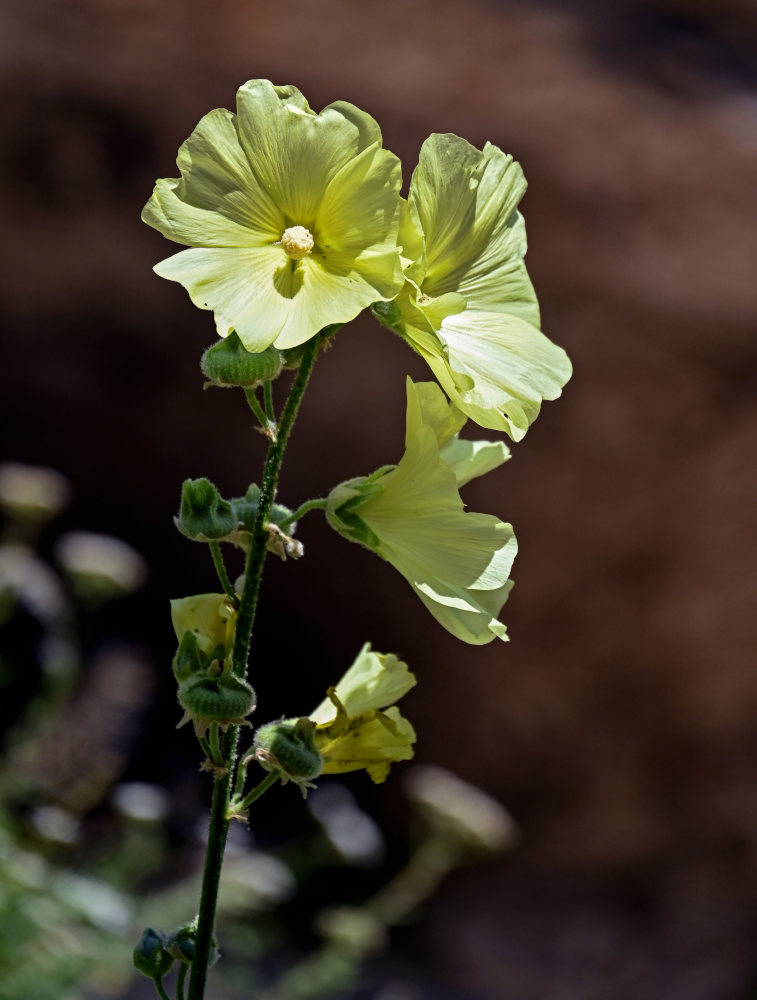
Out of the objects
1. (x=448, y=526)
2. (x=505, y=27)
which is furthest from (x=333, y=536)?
(x=448, y=526)

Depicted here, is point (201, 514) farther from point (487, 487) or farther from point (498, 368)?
point (487, 487)

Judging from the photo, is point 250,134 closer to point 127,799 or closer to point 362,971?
point 127,799

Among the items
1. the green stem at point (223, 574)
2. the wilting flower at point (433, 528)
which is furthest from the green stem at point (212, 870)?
the wilting flower at point (433, 528)

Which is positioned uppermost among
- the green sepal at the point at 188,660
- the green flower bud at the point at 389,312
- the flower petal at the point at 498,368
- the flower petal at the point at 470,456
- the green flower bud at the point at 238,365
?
the green flower bud at the point at 389,312

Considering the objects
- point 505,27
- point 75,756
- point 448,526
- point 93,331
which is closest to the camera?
point 448,526

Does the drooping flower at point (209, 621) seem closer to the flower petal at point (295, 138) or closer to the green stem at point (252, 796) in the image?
the green stem at point (252, 796)

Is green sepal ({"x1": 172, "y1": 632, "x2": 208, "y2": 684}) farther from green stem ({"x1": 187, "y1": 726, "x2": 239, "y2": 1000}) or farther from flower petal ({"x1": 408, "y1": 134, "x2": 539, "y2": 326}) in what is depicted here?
flower petal ({"x1": 408, "y1": 134, "x2": 539, "y2": 326})
